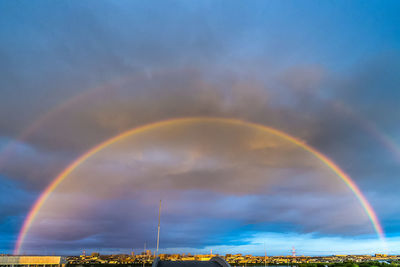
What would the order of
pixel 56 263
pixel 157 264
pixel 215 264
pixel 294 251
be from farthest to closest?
pixel 56 263, pixel 294 251, pixel 215 264, pixel 157 264

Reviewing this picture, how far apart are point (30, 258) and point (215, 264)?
130 meters

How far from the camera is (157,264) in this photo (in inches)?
690

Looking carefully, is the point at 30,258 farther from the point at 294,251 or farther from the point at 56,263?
the point at 294,251

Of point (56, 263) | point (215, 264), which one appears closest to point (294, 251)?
point (215, 264)

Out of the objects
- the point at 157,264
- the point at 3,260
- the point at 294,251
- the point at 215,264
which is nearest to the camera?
the point at 157,264

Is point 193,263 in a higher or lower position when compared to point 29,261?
higher

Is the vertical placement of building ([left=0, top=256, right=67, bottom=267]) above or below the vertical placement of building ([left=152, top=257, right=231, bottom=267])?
below

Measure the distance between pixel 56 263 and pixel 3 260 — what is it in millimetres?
18559

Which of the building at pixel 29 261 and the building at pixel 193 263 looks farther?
the building at pixel 29 261

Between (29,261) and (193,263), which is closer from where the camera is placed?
(193,263)

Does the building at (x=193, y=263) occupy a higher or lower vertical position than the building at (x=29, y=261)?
higher

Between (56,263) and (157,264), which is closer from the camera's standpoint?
(157,264)

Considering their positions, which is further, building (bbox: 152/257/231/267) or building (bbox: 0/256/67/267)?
building (bbox: 0/256/67/267)

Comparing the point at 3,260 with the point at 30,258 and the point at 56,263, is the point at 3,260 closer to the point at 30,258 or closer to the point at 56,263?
the point at 30,258
